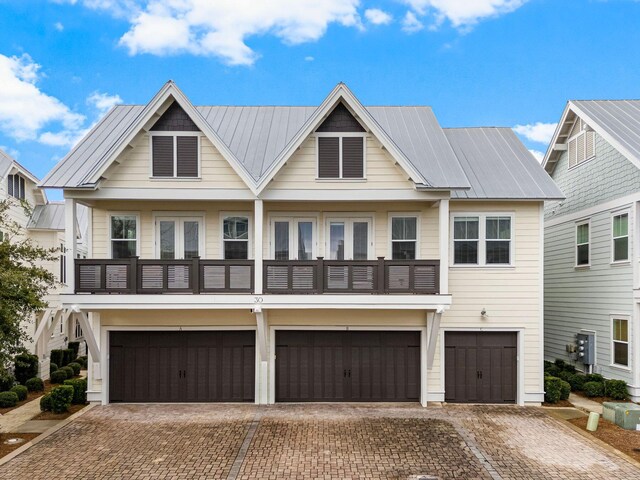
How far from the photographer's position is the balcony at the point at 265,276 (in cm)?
1466

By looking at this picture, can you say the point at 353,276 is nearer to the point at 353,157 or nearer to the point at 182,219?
the point at 353,157

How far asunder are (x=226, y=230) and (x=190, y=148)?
2.87 meters

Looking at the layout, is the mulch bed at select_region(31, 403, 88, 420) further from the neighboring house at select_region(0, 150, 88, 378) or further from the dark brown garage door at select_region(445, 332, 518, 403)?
the dark brown garage door at select_region(445, 332, 518, 403)

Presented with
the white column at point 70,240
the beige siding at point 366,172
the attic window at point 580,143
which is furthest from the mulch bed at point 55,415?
the attic window at point 580,143

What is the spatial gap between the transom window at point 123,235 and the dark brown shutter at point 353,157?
279 inches

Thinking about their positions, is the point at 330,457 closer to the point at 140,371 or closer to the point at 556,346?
the point at 140,371

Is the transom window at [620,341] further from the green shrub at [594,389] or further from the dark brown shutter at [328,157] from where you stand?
the dark brown shutter at [328,157]

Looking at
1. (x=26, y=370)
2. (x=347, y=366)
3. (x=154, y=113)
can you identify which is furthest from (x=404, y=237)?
(x=26, y=370)

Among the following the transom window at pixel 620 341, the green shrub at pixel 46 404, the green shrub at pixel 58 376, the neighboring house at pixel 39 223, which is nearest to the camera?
the green shrub at pixel 46 404

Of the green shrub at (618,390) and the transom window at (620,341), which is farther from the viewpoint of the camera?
the transom window at (620,341)

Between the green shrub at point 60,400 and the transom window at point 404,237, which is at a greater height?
the transom window at point 404,237

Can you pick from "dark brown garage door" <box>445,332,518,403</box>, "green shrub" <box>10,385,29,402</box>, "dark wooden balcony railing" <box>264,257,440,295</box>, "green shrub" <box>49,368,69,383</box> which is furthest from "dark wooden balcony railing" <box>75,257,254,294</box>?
"green shrub" <box>49,368,69,383</box>

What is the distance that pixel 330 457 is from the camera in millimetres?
11242

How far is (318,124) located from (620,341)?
12604 mm
